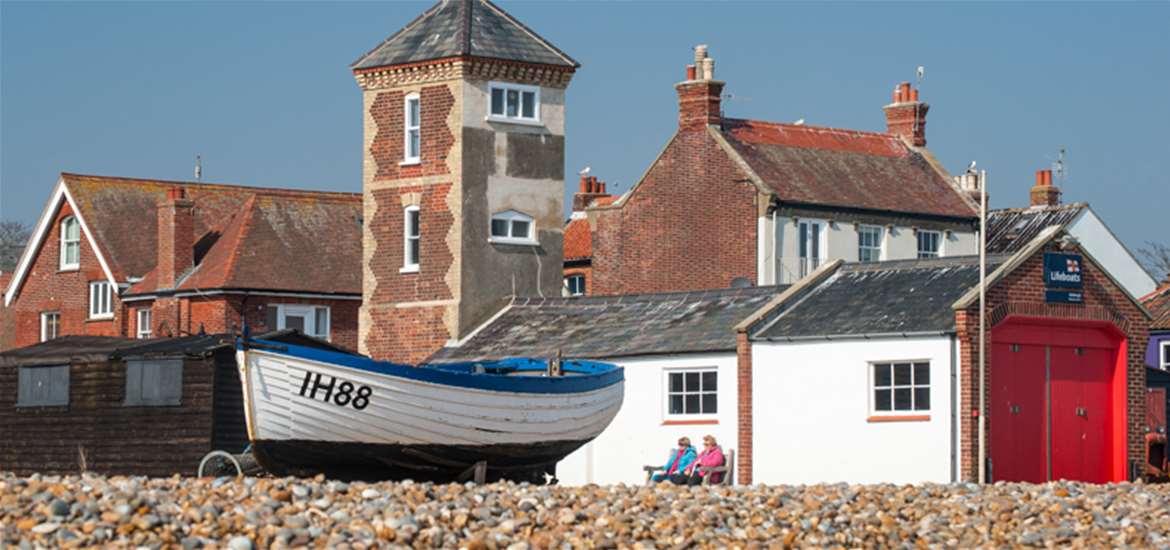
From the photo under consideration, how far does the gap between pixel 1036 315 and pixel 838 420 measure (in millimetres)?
3914

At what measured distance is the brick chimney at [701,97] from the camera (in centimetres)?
5606

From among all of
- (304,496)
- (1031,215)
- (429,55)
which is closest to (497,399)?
(304,496)

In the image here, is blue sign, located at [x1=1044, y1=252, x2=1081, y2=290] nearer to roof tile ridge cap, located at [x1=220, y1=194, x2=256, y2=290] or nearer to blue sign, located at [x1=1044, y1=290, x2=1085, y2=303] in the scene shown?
blue sign, located at [x1=1044, y1=290, x2=1085, y2=303]

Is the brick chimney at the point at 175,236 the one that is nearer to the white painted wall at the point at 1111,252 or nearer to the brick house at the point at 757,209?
the brick house at the point at 757,209

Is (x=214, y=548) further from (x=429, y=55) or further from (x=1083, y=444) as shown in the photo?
(x=429, y=55)

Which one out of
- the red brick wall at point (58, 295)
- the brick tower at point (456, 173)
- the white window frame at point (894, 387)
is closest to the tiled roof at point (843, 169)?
the brick tower at point (456, 173)

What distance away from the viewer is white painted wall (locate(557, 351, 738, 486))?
3550 cm

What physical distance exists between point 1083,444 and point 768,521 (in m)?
14.0

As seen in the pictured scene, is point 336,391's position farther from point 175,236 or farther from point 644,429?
point 175,236

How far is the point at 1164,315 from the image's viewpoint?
55750mm

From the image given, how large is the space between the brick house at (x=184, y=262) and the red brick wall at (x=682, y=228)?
7.82 m

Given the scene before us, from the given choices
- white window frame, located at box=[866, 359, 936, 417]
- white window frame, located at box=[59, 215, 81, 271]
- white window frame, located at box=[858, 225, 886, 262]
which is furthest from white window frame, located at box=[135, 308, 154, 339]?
white window frame, located at box=[866, 359, 936, 417]

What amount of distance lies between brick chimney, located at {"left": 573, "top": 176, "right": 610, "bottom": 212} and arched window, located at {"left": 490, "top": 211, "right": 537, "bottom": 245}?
23557 millimetres

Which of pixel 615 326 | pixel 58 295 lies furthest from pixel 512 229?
pixel 58 295
